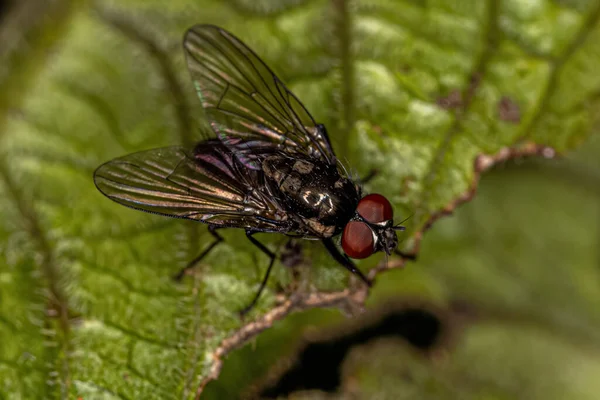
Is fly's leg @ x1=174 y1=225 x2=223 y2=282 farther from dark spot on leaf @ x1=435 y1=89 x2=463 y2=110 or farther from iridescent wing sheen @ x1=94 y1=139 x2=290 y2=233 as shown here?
dark spot on leaf @ x1=435 y1=89 x2=463 y2=110

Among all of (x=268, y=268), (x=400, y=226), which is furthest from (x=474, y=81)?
(x=268, y=268)

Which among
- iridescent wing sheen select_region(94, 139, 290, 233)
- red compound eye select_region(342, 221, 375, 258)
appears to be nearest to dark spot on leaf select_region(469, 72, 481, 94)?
red compound eye select_region(342, 221, 375, 258)

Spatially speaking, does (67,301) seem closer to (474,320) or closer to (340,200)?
(340,200)

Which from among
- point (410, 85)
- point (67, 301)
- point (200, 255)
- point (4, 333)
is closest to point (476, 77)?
point (410, 85)

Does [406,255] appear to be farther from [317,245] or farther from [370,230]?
[317,245]

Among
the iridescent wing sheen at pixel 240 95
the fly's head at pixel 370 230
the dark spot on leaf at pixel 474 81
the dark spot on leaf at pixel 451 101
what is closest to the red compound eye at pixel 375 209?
the fly's head at pixel 370 230
